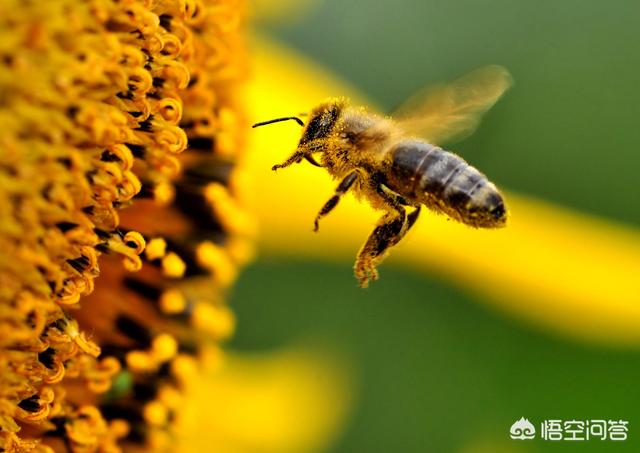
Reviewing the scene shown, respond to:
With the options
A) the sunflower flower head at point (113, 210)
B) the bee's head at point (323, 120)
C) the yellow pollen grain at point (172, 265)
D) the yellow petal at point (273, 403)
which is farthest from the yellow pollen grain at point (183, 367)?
the bee's head at point (323, 120)

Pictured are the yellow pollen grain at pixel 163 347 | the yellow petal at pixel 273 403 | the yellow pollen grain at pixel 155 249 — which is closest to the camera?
Result: the yellow pollen grain at pixel 155 249

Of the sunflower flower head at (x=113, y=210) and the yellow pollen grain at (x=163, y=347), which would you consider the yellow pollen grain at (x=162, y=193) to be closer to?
the sunflower flower head at (x=113, y=210)

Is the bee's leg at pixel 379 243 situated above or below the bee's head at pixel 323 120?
below

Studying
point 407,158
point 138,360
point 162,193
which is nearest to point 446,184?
point 407,158

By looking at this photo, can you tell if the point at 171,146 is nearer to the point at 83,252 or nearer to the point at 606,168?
the point at 83,252

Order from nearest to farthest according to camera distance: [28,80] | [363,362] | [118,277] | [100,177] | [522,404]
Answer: [28,80] < [100,177] < [118,277] < [522,404] < [363,362]

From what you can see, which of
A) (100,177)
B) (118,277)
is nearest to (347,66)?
(118,277)
